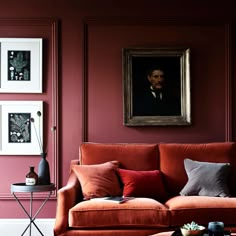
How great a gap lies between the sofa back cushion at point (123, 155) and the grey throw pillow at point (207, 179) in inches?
15.5

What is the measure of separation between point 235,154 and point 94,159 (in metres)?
1.36

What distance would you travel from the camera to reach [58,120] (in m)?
5.41

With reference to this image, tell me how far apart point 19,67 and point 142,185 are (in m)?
1.81

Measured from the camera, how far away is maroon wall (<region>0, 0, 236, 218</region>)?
541 cm

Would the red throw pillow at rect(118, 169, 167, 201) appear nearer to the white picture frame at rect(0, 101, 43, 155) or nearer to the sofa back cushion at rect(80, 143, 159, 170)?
the sofa back cushion at rect(80, 143, 159, 170)

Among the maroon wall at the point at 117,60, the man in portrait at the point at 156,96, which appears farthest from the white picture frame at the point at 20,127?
the man in portrait at the point at 156,96

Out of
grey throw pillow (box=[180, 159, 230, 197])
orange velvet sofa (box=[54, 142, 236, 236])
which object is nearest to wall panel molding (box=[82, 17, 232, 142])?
grey throw pillow (box=[180, 159, 230, 197])

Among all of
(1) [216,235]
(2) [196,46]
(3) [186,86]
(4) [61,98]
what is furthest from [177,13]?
(1) [216,235]

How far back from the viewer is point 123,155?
5023 mm

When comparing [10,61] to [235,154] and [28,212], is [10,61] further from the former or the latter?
[235,154]

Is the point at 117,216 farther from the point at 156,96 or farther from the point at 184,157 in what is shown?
the point at 156,96

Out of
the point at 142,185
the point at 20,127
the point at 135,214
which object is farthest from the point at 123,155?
the point at 20,127

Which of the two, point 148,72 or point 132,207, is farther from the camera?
point 148,72

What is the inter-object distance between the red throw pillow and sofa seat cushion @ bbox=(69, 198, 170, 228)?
0.47 m
